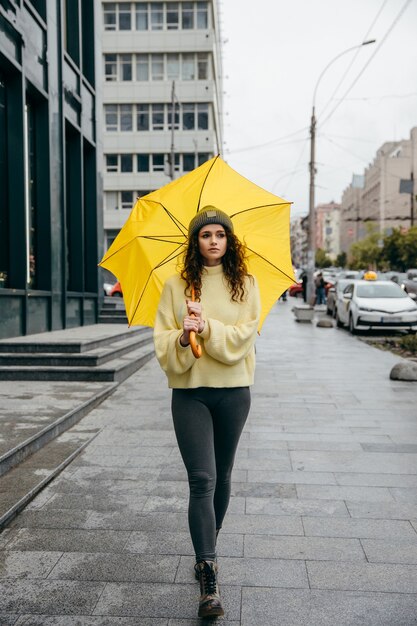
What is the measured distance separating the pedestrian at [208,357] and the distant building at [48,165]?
8635 millimetres

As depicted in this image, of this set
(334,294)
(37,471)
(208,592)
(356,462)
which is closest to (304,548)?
(208,592)

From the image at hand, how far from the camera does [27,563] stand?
150 inches

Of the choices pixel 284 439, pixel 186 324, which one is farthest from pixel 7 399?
pixel 186 324

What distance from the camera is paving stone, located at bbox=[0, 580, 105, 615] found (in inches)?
128

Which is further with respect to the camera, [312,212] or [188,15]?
[188,15]

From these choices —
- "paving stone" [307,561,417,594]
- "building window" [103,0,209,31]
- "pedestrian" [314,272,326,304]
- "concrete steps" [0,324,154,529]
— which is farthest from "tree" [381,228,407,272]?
"paving stone" [307,561,417,594]

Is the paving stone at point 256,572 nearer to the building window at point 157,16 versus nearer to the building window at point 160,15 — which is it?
the building window at point 160,15

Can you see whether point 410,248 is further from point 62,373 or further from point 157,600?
point 157,600

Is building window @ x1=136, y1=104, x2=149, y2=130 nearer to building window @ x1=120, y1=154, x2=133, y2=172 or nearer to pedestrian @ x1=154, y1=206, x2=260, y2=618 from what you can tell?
building window @ x1=120, y1=154, x2=133, y2=172

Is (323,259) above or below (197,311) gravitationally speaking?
above

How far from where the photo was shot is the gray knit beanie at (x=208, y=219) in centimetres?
334

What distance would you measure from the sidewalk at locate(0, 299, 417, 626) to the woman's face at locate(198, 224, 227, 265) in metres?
1.65

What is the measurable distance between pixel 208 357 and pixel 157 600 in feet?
3.95

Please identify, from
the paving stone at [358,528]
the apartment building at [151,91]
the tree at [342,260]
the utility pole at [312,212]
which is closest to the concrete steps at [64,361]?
the paving stone at [358,528]
